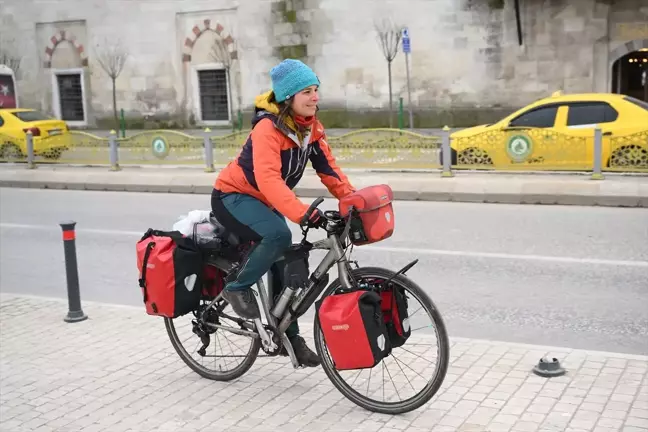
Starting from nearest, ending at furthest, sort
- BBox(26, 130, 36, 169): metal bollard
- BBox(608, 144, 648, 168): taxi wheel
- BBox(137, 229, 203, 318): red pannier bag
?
BBox(137, 229, 203, 318): red pannier bag < BBox(608, 144, 648, 168): taxi wheel < BBox(26, 130, 36, 169): metal bollard

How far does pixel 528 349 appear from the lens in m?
5.49

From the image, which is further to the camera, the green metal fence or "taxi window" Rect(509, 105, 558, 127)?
"taxi window" Rect(509, 105, 558, 127)

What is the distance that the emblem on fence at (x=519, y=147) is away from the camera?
14164 mm

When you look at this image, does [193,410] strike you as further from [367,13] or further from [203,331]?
[367,13]

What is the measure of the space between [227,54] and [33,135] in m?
10.9

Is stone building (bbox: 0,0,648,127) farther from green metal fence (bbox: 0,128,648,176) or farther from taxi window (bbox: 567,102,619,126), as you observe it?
green metal fence (bbox: 0,128,648,176)

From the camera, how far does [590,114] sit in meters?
14.2

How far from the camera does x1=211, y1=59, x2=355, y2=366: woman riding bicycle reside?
4.34 m

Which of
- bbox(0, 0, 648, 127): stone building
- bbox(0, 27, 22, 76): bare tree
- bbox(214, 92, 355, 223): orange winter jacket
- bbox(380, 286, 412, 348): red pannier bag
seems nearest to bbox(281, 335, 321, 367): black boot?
bbox(380, 286, 412, 348): red pannier bag

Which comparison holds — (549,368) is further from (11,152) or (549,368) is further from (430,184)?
(11,152)

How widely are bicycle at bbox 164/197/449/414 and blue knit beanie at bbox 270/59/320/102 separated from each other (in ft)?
2.00

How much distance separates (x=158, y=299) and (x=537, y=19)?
2193 cm

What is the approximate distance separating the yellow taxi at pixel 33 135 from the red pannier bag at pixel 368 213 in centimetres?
1605

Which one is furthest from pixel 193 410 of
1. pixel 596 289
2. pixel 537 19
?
pixel 537 19
